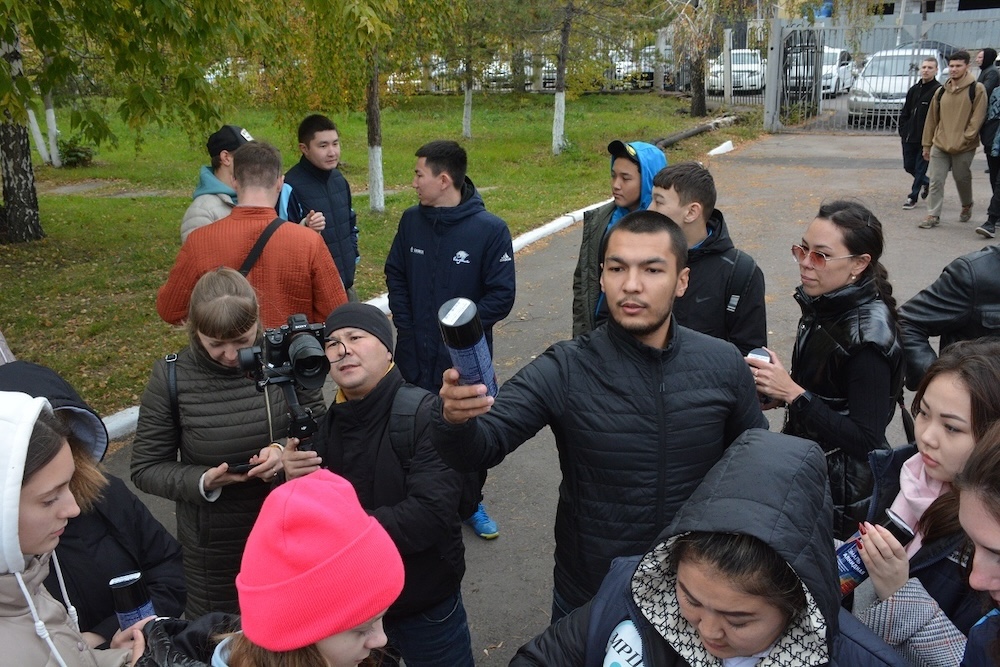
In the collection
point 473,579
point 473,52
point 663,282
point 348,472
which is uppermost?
point 473,52

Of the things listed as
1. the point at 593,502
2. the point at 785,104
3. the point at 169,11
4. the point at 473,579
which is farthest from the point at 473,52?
the point at 593,502

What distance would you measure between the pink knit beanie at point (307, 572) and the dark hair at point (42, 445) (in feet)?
1.83

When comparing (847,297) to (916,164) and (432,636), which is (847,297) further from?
(916,164)

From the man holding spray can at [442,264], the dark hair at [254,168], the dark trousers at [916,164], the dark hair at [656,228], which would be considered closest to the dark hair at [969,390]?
the dark hair at [656,228]

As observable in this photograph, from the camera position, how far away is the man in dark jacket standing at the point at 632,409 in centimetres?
245

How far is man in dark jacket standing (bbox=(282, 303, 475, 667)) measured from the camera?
2729 millimetres

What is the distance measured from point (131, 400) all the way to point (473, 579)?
3.36 meters

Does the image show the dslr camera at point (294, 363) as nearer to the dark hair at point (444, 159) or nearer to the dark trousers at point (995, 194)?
the dark hair at point (444, 159)

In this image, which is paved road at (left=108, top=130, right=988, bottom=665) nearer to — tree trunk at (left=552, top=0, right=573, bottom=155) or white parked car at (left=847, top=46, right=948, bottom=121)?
white parked car at (left=847, top=46, right=948, bottom=121)

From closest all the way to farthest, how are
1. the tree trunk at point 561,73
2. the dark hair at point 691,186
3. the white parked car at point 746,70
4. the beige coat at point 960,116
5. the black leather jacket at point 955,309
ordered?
the black leather jacket at point 955,309, the dark hair at point 691,186, the beige coat at point 960,116, the tree trunk at point 561,73, the white parked car at point 746,70

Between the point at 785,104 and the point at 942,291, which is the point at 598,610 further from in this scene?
the point at 785,104

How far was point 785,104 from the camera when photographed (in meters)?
21.0

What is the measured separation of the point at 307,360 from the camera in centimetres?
259

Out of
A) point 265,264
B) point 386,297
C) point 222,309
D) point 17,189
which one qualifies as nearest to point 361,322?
point 222,309
